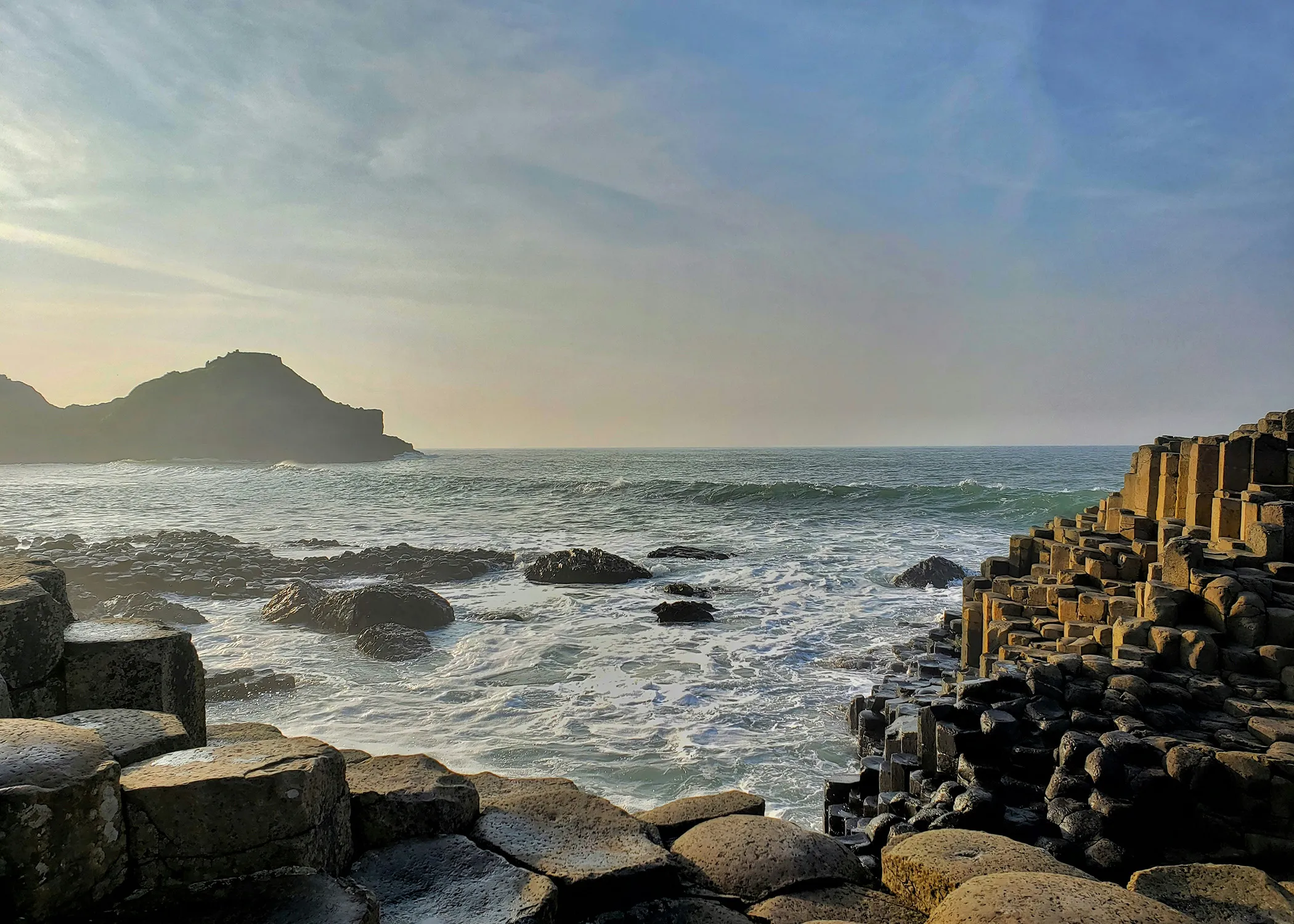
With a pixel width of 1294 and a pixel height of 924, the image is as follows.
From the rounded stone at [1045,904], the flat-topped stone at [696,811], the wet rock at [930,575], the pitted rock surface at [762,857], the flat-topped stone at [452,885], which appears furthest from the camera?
the wet rock at [930,575]

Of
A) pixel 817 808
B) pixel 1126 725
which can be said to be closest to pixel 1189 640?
pixel 1126 725

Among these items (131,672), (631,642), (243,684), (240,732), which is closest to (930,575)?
(631,642)

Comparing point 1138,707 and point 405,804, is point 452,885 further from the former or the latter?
point 1138,707

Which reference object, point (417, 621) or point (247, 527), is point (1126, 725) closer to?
point (417, 621)

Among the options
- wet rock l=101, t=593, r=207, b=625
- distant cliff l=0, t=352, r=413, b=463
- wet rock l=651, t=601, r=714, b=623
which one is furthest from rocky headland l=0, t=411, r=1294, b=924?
distant cliff l=0, t=352, r=413, b=463

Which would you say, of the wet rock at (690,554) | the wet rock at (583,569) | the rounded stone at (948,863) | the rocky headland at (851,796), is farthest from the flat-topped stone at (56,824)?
the wet rock at (690,554)

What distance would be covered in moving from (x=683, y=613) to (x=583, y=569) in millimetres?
4676

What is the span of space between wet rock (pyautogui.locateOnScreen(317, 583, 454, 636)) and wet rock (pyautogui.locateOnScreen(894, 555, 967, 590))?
1028 centimetres

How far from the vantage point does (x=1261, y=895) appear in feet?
10.7

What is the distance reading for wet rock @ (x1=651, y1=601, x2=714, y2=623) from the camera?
535 inches

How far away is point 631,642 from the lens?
480 inches

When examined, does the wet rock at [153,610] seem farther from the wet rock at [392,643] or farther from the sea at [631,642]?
the wet rock at [392,643]

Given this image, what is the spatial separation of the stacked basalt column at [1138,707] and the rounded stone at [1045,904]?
2.02 meters

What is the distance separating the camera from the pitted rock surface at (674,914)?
2842 millimetres
